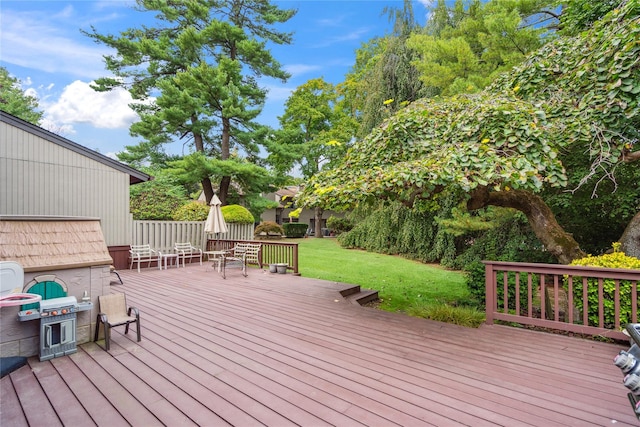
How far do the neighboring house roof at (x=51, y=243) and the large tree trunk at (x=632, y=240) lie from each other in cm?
716

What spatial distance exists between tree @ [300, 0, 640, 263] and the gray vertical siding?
20.8ft

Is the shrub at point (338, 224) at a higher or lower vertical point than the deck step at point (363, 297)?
higher

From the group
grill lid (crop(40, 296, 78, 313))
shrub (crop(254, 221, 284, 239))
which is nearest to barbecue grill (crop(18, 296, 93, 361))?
grill lid (crop(40, 296, 78, 313))

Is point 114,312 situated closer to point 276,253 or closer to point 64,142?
point 276,253

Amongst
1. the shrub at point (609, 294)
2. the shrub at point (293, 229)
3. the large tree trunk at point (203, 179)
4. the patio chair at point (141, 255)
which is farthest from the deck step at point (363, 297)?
the shrub at point (293, 229)

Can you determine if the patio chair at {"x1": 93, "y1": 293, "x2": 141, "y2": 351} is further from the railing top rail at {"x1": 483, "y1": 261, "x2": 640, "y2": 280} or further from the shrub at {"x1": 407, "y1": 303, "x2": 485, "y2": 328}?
the railing top rail at {"x1": 483, "y1": 261, "x2": 640, "y2": 280}

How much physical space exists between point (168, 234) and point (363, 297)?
675 centimetres

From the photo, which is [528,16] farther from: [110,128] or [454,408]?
[110,128]

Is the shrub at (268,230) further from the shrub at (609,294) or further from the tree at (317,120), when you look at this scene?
the shrub at (609,294)

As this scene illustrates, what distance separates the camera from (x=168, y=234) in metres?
9.74

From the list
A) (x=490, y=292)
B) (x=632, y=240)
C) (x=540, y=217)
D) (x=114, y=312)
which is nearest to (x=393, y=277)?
(x=540, y=217)

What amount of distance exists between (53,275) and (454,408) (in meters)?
3.84

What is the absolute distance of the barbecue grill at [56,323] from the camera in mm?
2953

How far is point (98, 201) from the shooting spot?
852 centimetres
